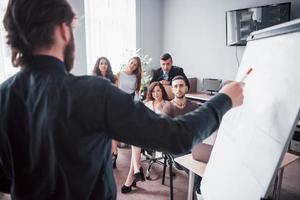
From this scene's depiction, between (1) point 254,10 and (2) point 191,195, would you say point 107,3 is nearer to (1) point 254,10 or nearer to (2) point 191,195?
(1) point 254,10

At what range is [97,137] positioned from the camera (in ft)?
1.93

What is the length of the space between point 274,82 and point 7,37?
813 mm

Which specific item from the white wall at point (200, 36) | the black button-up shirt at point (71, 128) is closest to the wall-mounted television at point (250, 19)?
the white wall at point (200, 36)

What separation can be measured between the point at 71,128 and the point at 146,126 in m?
0.17

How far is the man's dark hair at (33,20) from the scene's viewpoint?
57 centimetres

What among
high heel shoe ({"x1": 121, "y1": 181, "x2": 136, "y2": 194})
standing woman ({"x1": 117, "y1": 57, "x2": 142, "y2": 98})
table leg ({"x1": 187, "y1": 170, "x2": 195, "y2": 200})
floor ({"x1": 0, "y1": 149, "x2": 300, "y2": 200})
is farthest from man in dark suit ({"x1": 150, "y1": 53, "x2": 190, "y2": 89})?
table leg ({"x1": 187, "y1": 170, "x2": 195, "y2": 200})

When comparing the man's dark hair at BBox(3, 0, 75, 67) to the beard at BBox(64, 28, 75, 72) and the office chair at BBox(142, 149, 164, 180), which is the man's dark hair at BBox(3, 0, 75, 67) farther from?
the office chair at BBox(142, 149, 164, 180)

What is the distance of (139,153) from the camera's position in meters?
2.75

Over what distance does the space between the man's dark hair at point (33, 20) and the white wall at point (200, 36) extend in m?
3.82

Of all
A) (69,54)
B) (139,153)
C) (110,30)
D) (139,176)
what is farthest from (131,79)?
(69,54)

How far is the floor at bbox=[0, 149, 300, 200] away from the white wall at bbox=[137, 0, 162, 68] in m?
2.93

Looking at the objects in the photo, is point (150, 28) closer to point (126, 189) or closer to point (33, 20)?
point (126, 189)

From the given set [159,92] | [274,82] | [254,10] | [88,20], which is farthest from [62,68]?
[88,20]

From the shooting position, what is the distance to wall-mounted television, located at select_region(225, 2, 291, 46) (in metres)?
3.40
